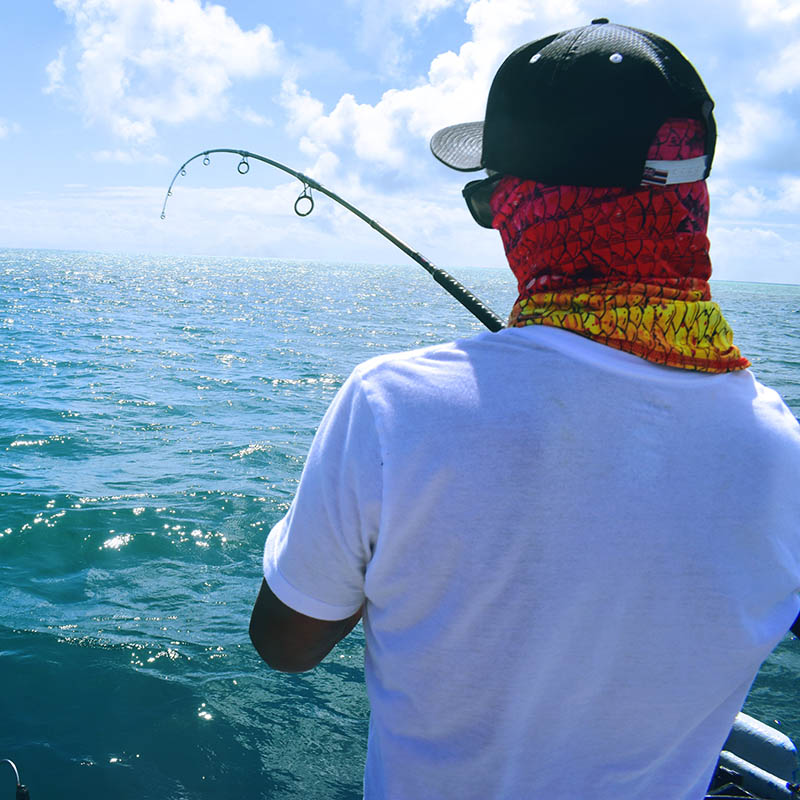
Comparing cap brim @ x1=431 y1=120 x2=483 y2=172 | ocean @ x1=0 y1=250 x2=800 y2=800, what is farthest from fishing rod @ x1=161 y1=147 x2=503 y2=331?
ocean @ x1=0 y1=250 x2=800 y2=800

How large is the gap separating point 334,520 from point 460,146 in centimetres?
67

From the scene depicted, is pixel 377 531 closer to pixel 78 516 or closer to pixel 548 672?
pixel 548 672

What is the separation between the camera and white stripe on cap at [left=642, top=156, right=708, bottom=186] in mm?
965

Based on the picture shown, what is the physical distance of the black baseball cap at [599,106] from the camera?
37.8 inches

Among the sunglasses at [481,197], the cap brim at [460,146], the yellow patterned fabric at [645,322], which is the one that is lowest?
the yellow patterned fabric at [645,322]

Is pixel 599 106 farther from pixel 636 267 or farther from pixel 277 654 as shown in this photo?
pixel 277 654

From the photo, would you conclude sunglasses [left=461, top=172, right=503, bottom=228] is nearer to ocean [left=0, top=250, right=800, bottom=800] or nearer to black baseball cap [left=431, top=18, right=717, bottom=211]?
black baseball cap [left=431, top=18, right=717, bottom=211]

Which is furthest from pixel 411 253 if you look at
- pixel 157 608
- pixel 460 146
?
pixel 157 608

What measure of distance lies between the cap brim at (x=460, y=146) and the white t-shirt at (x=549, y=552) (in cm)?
37

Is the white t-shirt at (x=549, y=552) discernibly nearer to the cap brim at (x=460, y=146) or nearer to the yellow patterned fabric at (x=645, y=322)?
the yellow patterned fabric at (x=645, y=322)

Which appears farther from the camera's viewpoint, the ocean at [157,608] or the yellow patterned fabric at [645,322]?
the ocean at [157,608]

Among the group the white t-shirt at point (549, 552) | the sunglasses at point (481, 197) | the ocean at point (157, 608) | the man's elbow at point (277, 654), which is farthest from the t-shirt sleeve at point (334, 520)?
the ocean at point (157, 608)

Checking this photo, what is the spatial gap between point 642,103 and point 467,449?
1.68 feet

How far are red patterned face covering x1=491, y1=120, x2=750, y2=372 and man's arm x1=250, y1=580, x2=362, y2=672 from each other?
55 centimetres
